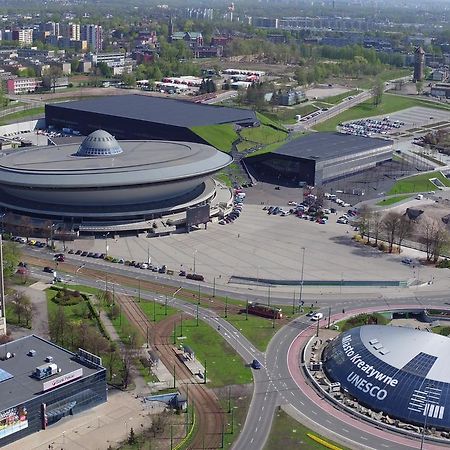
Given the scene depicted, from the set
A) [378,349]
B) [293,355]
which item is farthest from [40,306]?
[378,349]

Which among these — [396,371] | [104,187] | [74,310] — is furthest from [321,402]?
[104,187]

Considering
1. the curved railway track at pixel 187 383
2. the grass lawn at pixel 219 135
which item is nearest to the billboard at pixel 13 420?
the curved railway track at pixel 187 383

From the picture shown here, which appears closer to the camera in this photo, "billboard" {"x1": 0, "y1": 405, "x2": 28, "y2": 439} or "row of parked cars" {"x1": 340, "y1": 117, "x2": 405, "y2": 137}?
"billboard" {"x1": 0, "y1": 405, "x2": 28, "y2": 439}

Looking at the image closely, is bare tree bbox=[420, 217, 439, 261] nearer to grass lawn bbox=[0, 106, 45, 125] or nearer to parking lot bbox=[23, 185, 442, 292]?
parking lot bbox=[23, 185, 442, 292]

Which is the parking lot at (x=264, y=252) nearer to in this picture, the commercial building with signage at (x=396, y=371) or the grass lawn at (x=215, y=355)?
the grass lawn at (x=215, y=355)

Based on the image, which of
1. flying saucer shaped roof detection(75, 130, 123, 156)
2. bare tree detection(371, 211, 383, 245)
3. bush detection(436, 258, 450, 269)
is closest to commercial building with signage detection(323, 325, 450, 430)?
bush detection(436, 258, 450, 269)

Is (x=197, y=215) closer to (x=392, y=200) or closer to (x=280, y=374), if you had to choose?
(x=392, y=200)
